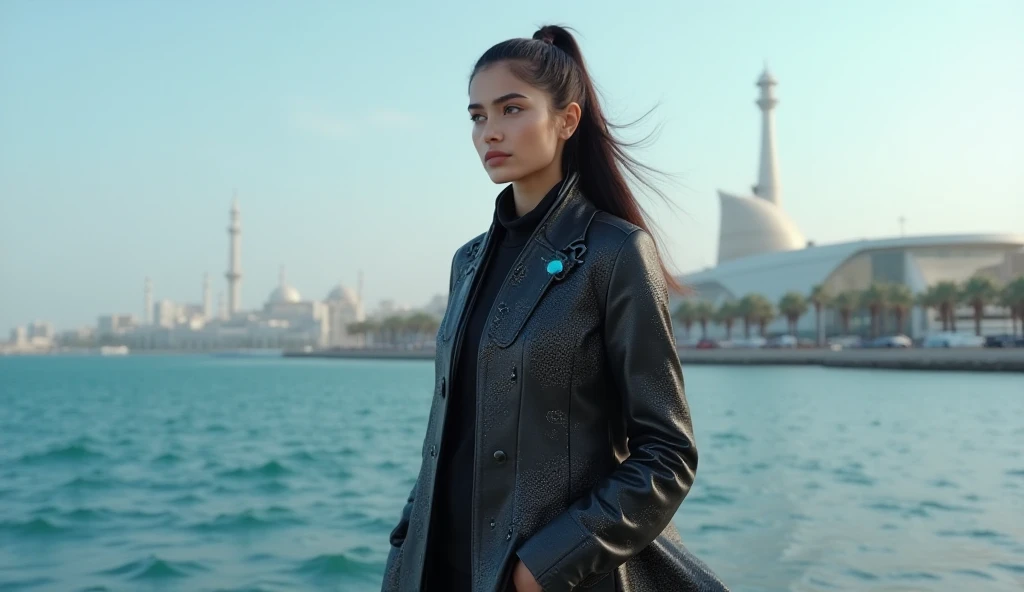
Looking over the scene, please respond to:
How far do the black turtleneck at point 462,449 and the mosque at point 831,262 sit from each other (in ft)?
147

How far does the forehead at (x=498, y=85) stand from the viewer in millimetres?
1478

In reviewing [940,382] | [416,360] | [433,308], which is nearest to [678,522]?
[940,382]

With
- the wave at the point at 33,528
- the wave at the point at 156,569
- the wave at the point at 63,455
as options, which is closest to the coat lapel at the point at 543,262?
the wave at the point at 156,569

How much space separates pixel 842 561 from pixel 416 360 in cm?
6426

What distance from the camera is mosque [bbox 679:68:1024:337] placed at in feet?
180

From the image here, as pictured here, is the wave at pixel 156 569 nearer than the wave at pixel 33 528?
Yes

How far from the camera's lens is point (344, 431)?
14781 millimetres

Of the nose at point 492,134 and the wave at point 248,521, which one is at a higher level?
the nose at point 492,134

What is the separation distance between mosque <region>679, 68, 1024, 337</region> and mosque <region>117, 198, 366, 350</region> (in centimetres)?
4896

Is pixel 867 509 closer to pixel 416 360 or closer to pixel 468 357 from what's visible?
pixel 468 357

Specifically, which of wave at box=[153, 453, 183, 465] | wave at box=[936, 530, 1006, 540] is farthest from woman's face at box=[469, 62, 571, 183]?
A: wave at box=[153, 453, 183, 465]

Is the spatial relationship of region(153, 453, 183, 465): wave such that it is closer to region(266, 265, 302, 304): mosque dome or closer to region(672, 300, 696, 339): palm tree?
region(672, 300, 696, 339): palm tree

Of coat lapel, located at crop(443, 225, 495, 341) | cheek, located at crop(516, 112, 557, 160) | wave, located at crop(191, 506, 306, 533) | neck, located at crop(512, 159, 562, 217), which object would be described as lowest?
wave, located at crop(191, 506, 306, 533)

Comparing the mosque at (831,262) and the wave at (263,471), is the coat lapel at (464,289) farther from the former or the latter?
the mosque at (831,262)
